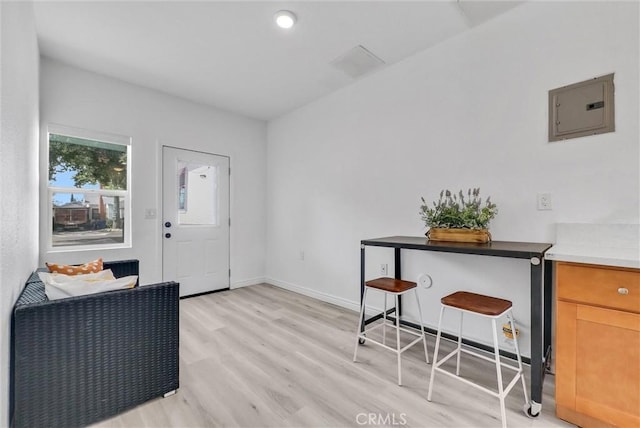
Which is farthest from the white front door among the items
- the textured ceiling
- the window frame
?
the textured ceiling

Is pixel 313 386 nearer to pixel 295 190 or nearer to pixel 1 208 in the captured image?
pixel 1 208

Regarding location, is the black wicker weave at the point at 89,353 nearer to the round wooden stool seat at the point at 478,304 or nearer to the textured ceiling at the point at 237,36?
the round wooden stool seat at the point at 478,304

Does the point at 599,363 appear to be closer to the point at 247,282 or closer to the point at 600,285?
the point at 600,285

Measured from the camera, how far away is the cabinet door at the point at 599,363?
51.6 inches

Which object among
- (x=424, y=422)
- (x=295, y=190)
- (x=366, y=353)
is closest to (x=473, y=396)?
(x=424, y=422)

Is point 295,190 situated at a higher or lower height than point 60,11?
lower

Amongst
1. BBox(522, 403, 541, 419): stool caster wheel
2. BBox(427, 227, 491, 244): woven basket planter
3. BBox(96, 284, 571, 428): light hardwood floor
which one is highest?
BBox(427, 227, 491, 244): woven basket planter

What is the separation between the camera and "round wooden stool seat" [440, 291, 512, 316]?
5.05 ft

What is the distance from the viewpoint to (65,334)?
4.64 feet

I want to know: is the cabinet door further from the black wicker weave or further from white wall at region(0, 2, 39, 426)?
white wall at region(0, 2, 39, 426)

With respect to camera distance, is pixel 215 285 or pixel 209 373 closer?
pixel 209 373

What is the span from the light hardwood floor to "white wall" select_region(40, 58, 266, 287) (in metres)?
1.39

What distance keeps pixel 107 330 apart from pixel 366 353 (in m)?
1.73

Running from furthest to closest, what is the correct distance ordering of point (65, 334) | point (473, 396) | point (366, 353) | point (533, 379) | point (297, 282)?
point (297, 282) → point (366, 353) → point (473, 396) → point (533, 379) → point (65, 334)
